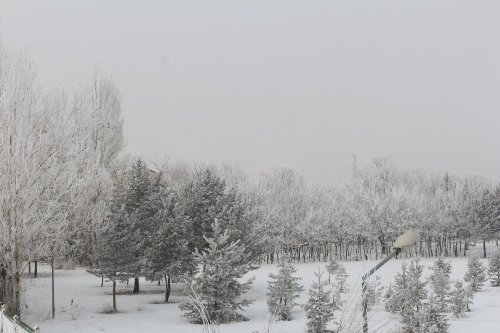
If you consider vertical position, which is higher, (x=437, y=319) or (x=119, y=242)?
(x=119, y=242)

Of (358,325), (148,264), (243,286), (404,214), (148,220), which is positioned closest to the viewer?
(358,325)

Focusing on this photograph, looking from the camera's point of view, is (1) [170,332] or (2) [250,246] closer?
(1) [170,332]

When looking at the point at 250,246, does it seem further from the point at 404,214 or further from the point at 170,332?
the point at 404,214

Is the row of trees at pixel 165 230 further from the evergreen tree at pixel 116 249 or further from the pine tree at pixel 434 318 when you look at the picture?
the pine tree at pixel 434 318

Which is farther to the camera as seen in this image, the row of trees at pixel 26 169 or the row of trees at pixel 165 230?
the row of trees at pixel 165 230

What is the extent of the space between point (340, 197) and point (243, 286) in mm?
64418

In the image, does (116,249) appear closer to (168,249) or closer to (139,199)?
(168,249)

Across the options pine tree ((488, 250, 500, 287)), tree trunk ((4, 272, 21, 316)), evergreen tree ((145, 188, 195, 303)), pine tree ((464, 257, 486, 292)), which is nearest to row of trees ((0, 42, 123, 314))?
tree trunk ((4, 272, 21, 316))

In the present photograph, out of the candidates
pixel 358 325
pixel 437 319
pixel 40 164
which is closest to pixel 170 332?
pixel 40 164

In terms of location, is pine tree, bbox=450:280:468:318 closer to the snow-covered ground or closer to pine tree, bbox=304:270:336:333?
the snow-covered ground

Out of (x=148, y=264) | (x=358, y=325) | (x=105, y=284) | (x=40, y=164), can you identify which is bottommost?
(x=105, y=284)

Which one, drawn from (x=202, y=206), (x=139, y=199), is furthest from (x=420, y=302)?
(x=139, y=199)

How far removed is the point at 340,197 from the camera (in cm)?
8406

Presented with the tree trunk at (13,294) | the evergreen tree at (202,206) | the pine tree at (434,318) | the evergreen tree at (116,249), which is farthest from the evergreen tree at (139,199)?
the pine tree at (434,318)
